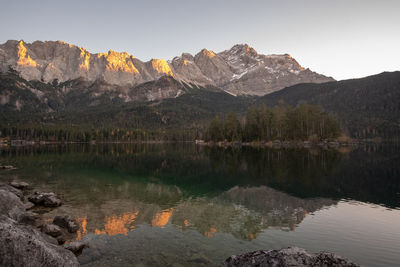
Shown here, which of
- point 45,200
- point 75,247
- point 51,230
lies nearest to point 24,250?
point 75,247

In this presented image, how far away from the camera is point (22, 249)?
10695mm

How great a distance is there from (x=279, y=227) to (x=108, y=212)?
17.9 metres

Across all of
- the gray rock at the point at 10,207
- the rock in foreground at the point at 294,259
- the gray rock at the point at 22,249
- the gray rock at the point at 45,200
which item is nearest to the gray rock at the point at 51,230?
the gray rock at the point at 10,207

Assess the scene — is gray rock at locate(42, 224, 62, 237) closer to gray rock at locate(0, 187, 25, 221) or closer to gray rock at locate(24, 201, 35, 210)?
gray rock at locate(0, 187, 25, 221)

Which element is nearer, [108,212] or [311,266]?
[311,266]

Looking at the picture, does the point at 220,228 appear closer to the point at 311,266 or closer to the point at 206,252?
the point at 206,252

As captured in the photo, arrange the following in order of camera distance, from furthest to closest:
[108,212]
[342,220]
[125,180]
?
[125,180] < [108,212] < [342,220]

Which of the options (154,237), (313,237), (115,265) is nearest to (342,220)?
(313,237)

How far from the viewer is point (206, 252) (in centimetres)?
1733

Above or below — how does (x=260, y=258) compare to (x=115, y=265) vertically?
above

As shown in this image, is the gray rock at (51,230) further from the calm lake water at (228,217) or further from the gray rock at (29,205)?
the gray rock at (29,205)

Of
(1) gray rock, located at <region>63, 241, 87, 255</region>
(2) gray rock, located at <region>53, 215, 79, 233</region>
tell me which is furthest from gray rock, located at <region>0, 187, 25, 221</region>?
(1) gray rock, located at <region>63, 241, 87, 255</region>

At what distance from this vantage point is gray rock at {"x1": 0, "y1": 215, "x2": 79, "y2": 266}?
33.7ft

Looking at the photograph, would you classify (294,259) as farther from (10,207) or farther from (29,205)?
(29,205)
